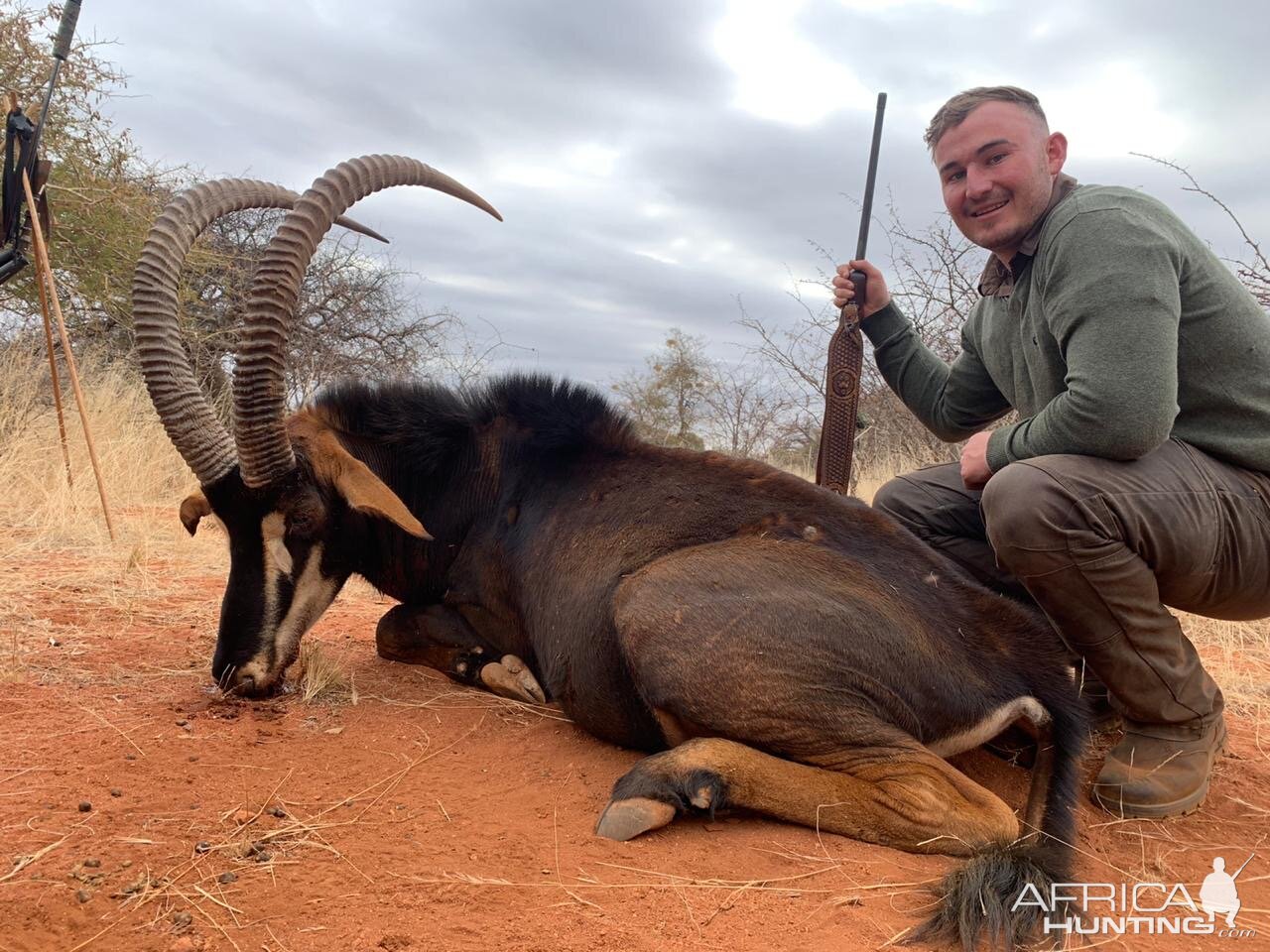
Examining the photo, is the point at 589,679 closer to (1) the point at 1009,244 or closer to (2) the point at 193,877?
(2) the point at 193,877

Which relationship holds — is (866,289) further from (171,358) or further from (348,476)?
(171,358)

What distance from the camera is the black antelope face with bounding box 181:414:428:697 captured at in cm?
394

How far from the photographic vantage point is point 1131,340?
3076mm

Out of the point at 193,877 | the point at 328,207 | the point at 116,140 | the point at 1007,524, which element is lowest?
the point at 193,877

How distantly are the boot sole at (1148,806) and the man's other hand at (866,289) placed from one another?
292 cm

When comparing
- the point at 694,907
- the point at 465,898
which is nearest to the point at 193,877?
the point at 465,898

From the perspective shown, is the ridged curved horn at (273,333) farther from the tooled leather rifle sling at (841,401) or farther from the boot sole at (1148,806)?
the boot sole at (1148,806)

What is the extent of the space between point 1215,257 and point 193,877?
4221 mm

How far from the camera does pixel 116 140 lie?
11680mm

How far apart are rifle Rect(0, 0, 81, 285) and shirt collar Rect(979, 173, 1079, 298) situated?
21.4 feet

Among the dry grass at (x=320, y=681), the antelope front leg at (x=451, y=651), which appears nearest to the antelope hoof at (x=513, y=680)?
the antelope front leg at (x=451, y=651)

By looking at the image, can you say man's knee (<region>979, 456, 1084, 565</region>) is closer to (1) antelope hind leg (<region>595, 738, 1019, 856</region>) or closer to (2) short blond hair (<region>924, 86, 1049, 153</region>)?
(1) antelope hind leg (<region>595, 738, 1019, 856</region>)

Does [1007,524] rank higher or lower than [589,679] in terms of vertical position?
higher

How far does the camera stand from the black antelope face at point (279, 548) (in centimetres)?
394
